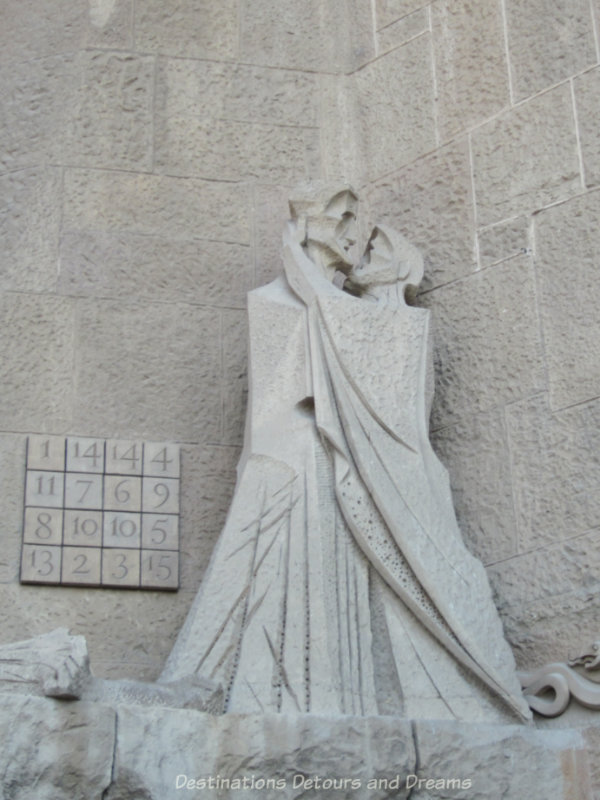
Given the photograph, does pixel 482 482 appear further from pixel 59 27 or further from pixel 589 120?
pixel 59 27

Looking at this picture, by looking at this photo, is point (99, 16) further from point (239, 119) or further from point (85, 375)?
point (85, 375)

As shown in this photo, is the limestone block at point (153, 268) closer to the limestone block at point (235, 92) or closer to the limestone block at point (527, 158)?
the limestone block at point (235, 92)

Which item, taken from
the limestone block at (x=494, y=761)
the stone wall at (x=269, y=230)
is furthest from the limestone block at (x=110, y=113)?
the limestone block at (x=494, y=761)

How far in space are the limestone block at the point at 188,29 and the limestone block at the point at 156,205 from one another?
485 millimetres

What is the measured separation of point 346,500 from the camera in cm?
490

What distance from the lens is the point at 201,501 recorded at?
5.32 metres

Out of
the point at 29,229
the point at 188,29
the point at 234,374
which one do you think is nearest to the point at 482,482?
the point at 234,374

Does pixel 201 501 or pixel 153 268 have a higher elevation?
pixel 153 268

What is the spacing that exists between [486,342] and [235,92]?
1.25 metres

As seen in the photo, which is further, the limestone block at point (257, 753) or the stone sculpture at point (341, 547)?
the stone sculpture at point (341, 547)

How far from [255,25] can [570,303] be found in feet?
5.21

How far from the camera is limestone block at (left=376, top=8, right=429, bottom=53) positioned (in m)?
5.93

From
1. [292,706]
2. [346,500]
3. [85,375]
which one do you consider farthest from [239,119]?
[292,706]

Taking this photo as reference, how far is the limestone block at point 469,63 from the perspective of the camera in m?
5.65
